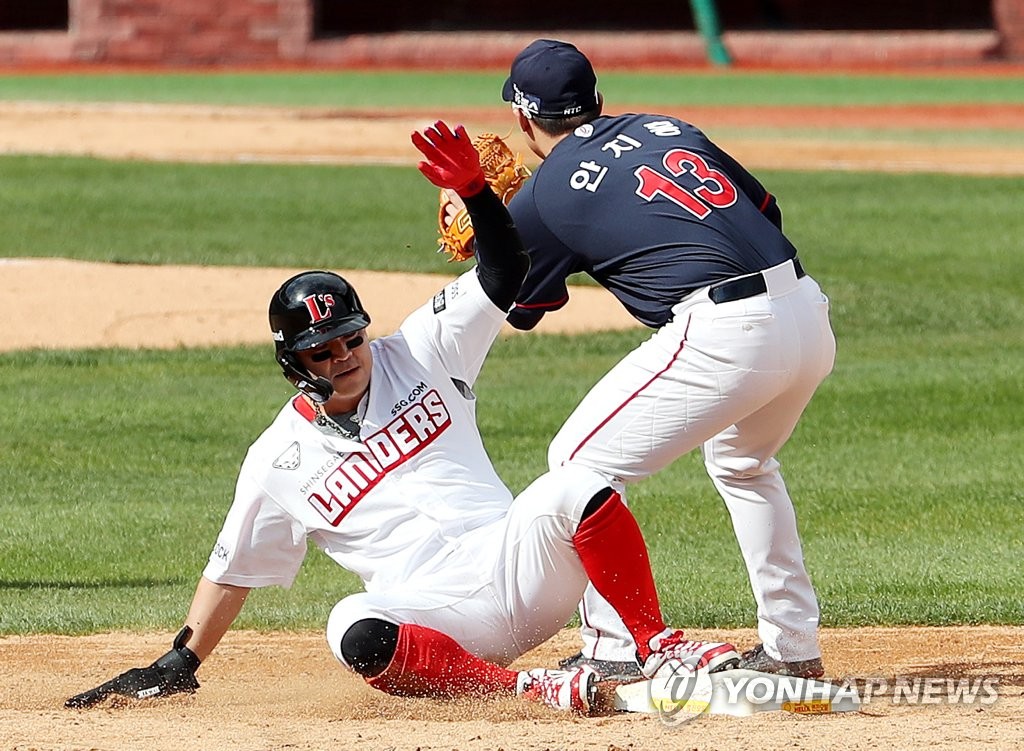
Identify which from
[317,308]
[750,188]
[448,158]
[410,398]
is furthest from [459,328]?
[750,188]

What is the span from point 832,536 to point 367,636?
384cm

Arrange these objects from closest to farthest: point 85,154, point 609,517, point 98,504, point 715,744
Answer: point 715,744 < point 609,517 < point 98,504 < point 85,154

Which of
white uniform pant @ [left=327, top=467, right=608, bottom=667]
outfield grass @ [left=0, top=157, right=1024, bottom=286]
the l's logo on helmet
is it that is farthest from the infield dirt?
outfield grass @ [left=0, top=157, right=1024, bottom=286]

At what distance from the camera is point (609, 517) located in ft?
15.9

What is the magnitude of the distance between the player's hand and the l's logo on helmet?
107 cm

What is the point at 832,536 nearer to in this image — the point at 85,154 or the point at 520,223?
the point at 520,223

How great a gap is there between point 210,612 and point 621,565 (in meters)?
1.34

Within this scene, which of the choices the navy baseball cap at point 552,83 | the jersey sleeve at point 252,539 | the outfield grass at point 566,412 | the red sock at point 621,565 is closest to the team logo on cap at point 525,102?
the navy baseball cap at point 552,83

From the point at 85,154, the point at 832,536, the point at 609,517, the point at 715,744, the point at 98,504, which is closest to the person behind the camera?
the point at 715,744

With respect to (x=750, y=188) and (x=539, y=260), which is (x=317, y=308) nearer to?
(x=539, y=260)

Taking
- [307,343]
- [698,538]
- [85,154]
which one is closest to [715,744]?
[307,343]

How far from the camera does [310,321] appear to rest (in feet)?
16.9

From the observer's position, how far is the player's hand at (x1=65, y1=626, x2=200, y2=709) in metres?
5.37

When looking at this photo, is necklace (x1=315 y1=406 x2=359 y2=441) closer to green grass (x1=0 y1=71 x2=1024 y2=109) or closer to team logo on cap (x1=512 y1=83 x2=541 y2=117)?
team logo on cap (x1=512 y1=83 x2=541 y2=117)
